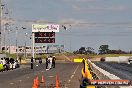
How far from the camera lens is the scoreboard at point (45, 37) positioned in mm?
116244

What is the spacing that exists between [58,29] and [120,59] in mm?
31492

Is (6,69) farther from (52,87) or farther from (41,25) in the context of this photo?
(41,25)

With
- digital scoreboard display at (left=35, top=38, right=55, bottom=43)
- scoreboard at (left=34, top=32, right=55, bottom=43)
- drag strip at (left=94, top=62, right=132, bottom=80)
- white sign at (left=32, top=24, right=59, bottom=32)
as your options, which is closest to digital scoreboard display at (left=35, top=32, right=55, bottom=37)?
scoreboard at (left=34, top=32, right=55, bottom=43)

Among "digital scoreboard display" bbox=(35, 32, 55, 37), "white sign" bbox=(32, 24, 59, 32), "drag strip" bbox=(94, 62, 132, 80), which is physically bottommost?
"drag strip" bbox=(94, 62, 132, 80)

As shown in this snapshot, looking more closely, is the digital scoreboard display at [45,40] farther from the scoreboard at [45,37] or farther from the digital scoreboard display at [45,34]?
the digital scoreboard display at [45,34]

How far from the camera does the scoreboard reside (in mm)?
116244

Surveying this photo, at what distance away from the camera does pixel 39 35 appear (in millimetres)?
123000

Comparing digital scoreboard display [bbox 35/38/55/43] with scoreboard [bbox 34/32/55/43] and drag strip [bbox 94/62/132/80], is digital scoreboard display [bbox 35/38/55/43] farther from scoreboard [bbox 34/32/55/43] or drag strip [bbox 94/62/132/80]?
drag strip [bbox 94/62/132/80]

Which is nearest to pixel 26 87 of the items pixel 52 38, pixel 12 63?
pixel 12 63

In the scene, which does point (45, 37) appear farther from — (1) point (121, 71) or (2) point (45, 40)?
(1) point (121, 71)

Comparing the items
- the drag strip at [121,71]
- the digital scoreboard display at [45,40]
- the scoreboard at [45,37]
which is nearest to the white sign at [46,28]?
the scoreboard at [45,37]

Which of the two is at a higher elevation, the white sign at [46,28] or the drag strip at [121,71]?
the white sign at [46,28]

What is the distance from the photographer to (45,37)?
11825 centimetres

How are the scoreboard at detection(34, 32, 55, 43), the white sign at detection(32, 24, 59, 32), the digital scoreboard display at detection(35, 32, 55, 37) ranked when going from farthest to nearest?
the white sign at detection(32, 24, 59, 32), the digital scoreboard display at detection(35, 32, 55, 37), the scoreboard at detection(34, 32, 55, 43)
